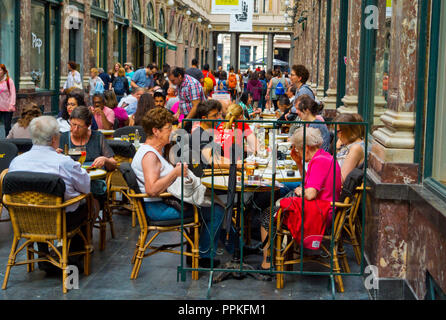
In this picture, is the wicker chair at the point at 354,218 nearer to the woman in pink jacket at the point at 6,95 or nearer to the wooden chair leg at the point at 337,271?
the wooden chair leg at the point at 337,271

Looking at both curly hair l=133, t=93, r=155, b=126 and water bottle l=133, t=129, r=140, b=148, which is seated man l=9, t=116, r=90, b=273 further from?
curly hair l=133, t=93, r=155, b=126

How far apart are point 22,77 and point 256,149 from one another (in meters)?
9.49

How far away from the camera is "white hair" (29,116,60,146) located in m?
4.90

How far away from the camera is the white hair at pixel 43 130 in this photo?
193 inches

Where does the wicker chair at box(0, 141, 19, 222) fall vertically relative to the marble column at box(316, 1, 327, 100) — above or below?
below

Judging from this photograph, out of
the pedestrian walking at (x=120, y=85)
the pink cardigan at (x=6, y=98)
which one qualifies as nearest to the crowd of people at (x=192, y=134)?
the pink cardigan at (x=6, y=98)

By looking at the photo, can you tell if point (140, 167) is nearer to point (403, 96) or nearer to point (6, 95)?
point (403, 96)

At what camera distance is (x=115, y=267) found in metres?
5.56

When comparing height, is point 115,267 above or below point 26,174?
below

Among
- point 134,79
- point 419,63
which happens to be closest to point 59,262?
point 419,63

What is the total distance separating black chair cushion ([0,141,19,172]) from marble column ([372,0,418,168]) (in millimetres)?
3464

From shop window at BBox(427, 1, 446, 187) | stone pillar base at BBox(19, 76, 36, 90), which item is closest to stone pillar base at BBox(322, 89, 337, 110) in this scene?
shop window at BBox(427, 1, 446, 187)

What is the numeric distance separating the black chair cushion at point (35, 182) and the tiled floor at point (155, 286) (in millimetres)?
770

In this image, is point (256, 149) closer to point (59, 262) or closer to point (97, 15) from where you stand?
point (59, 262)
